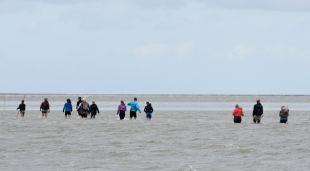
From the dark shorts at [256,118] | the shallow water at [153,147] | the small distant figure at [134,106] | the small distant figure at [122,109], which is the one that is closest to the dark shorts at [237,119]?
the dark shorts at [256,118]

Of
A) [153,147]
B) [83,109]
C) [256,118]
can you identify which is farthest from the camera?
[83,109]

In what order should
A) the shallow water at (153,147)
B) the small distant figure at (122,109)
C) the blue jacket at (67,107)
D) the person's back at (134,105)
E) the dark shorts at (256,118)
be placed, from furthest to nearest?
the blue jacket at (67,107)
the small distant figure at (122,109)
the person's back at (134,105)
the dark shorts at (256,118)
the shallow water at (153,147)

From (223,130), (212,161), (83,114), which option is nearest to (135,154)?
(212,161)

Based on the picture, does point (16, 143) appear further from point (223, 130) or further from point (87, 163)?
A: point (223, 130)

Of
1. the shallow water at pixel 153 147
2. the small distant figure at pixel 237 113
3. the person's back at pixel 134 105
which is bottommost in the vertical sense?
the shallow water at pixel 153 147

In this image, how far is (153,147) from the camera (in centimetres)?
2944

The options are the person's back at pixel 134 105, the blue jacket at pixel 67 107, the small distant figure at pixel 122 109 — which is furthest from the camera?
the blue jacket at pixel 67 107

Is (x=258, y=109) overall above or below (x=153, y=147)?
above

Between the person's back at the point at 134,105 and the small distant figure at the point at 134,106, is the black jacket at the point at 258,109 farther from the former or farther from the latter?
the person's back at the point at 134,105

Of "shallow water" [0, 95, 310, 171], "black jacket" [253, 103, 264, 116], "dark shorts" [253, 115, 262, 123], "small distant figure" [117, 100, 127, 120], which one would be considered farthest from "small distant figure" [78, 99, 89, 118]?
"black jacket" [253, 103, 264, 116]

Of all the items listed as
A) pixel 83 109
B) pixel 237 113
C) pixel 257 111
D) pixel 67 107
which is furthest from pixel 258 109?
pixel 67 107

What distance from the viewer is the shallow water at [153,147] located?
24.1 m

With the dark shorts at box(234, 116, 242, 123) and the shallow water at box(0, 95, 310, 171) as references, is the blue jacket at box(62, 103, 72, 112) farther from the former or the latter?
the dark shorts at box(234, 116, 242, 123)

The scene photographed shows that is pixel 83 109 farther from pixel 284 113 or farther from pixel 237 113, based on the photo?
pixel 284 113
